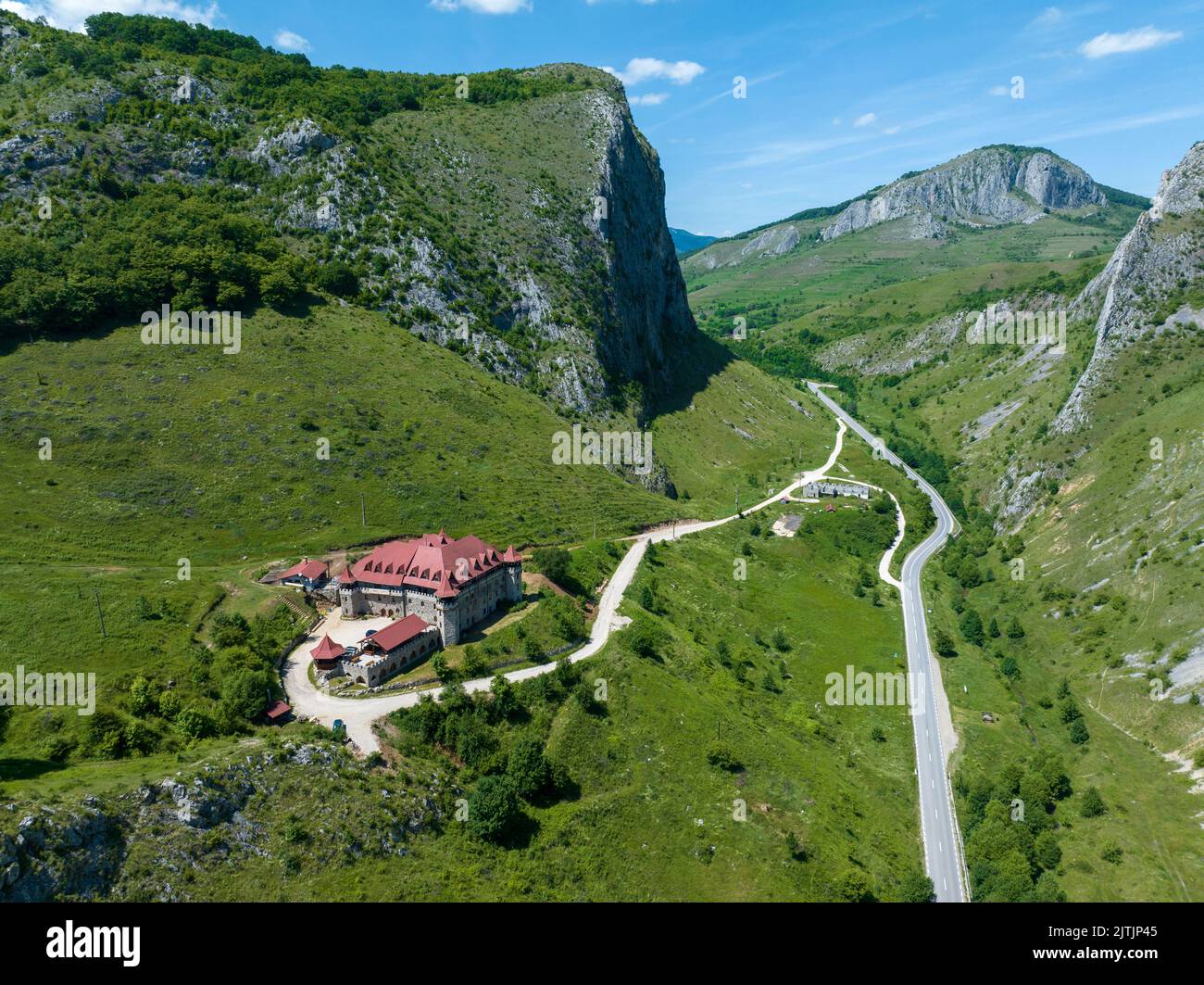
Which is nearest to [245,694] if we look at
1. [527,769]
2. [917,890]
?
[527,769]

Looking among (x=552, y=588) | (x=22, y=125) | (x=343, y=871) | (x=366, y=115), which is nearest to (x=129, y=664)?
(x=343, y=871)

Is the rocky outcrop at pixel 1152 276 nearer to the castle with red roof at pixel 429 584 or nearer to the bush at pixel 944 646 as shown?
the bush at pixel 944 646

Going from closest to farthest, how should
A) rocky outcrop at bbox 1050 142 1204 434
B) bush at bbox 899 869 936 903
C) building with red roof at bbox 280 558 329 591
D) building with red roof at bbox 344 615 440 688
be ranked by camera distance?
bush at bbox 899 869 936 903 < building with red roof at bbox 344 615 440 688 < building with red roof at bbox 280 558 329 591 < rocky outcrop at bbox 1050 142 1204 434

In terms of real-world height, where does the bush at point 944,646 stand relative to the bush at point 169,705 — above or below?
below

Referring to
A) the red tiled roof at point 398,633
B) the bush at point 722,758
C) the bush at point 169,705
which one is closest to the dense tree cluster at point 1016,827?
the bush at point 722,758

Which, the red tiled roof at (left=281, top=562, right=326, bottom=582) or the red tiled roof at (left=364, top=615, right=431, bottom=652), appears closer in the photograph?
the red tiled roof at (left=364, top=615, right=431, bottom=652)

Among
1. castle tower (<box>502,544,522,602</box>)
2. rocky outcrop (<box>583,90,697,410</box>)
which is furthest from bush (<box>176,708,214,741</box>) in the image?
rocky outcrop (<box>583,90,697,410</box>)

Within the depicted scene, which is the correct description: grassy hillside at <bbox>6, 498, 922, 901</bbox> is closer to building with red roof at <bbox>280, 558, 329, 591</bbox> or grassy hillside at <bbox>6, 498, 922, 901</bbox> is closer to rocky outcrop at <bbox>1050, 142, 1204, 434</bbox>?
building with red roof at <bbox>280, 558, 329, 591</bbox>
